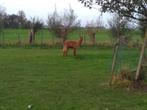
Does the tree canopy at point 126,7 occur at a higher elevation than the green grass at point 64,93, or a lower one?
higher

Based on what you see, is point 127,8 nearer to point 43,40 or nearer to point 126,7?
point 126,7

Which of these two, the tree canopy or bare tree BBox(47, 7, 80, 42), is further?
bare tree BBox(47, 7, 80, 42)

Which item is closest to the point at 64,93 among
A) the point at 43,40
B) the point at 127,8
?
the point at 127,8

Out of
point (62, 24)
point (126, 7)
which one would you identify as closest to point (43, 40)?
point (62, 24)

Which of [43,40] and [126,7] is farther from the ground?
[126,7]

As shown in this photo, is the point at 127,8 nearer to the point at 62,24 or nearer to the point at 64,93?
the point at 64,93

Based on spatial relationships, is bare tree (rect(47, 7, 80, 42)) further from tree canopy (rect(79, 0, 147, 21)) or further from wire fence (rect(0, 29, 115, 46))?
tree canopy (rect(79, 0, 147, 21))

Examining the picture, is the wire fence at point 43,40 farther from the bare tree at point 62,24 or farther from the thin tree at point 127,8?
the thin tree at point 127,8

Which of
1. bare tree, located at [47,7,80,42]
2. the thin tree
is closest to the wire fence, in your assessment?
bare tree, located at [47,7,80,42]

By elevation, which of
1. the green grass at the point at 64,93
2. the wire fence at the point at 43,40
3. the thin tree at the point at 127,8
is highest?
the thin tree at the point at 127,8

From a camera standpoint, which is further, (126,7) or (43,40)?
(43,40)

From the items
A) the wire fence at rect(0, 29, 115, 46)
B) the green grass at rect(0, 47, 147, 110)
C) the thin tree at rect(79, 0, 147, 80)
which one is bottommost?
the wire fence at rect(0, 29, 115, 46)

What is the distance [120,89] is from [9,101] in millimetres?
3540

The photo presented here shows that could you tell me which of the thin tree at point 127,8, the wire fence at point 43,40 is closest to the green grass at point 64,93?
the thin tree at point 127,8
